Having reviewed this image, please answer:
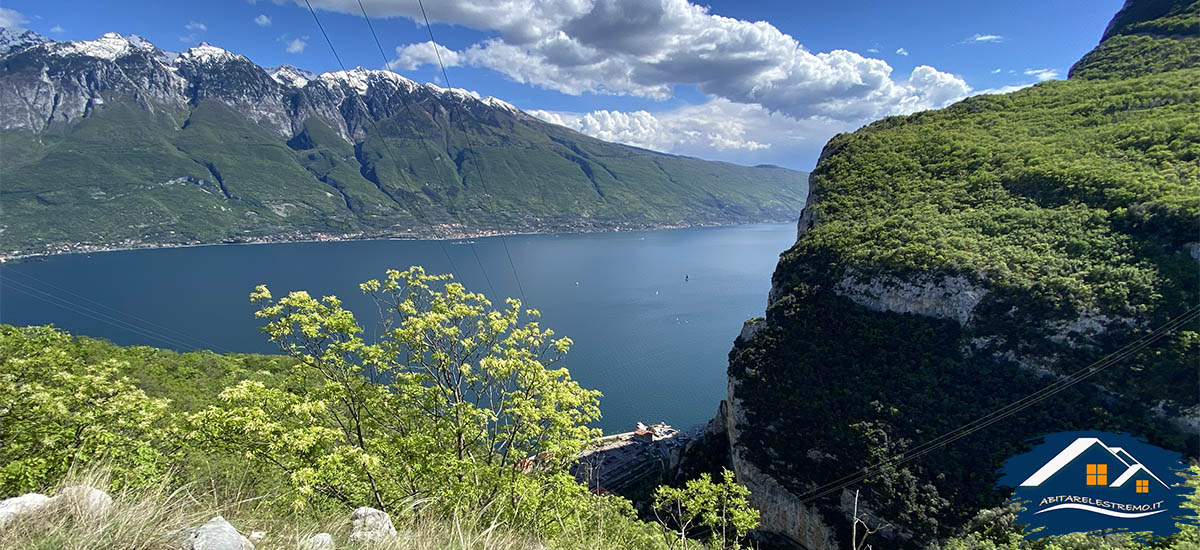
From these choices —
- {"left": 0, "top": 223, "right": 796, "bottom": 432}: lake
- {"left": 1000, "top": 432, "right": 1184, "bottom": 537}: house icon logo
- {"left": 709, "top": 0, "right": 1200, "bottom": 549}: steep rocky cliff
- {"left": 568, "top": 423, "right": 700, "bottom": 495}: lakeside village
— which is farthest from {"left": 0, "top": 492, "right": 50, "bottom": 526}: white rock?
{"left": 0, "top": 223, "right": 796, "bottom": 432}: lake

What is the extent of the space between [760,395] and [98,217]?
207m

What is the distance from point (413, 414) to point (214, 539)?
4729 millimetres

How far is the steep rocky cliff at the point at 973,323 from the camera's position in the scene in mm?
23859

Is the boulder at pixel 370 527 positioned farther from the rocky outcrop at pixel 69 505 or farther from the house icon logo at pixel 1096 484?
the house icon logo at pixel 1096 484

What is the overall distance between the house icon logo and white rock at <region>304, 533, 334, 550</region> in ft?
92.8

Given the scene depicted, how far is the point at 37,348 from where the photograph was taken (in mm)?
10562

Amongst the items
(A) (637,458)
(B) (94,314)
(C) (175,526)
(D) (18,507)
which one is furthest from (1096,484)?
(B) (94,314)

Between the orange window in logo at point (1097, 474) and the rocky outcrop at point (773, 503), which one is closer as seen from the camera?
the orange window in logo at point (1097, 474)

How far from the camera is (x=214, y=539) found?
3.10 m

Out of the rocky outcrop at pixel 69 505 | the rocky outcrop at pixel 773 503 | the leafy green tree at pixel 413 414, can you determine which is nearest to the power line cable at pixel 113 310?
the rocky outcrop at pixel 773 503

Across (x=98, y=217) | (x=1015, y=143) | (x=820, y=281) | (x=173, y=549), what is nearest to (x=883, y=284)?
(x=820, y=281)

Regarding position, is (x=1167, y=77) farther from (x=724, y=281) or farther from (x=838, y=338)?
(x=724, y=281)

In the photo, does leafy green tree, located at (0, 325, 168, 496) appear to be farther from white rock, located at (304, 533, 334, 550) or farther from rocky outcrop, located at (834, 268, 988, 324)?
rocky outcrop, located at (834, 268, 988, 324)

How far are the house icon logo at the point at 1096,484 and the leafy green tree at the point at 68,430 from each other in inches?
1169
